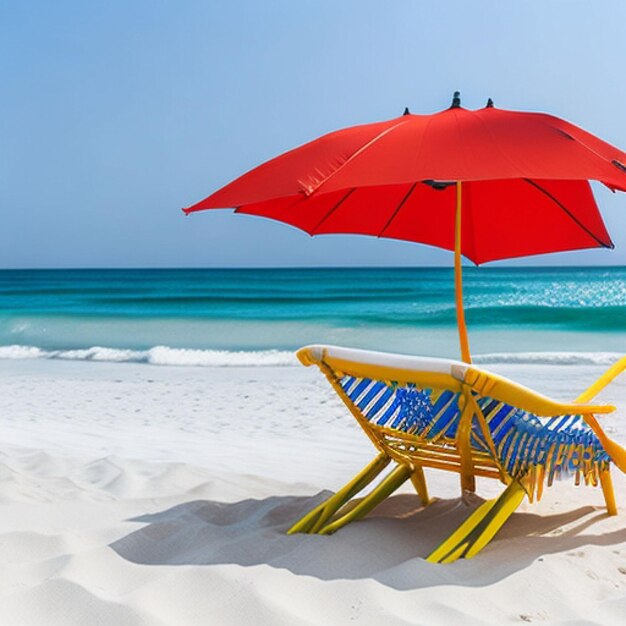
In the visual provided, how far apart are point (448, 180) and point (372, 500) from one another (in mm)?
1373

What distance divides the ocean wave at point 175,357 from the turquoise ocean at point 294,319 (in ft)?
0.11

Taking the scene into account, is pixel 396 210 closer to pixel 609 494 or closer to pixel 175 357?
pixel 609 494

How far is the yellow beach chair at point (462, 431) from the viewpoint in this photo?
8.80 feet

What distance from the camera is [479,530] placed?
2861 mm

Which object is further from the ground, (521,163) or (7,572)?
(521,163)

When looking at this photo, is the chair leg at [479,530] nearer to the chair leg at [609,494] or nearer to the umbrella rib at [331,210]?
the chair leg at [609,494]

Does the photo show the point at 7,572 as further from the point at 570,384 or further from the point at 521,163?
the point at 570,384

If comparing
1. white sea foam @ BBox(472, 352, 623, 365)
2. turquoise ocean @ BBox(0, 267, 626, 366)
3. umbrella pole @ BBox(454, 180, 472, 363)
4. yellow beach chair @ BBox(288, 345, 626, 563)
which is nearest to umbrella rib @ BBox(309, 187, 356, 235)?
umbrella pole @ BBox(454, 180, 472, 363)

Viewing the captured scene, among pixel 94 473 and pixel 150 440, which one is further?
pixel 150 440

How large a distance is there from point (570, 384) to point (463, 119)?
6.77 m

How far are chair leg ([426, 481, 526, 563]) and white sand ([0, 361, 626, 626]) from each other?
51 mm

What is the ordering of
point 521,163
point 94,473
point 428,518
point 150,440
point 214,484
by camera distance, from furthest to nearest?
point 150,440
point 94,473
point 214,484
point 428,518
point 521,163

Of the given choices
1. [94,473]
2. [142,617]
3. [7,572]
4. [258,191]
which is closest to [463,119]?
[258,191]

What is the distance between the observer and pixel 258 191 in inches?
111
